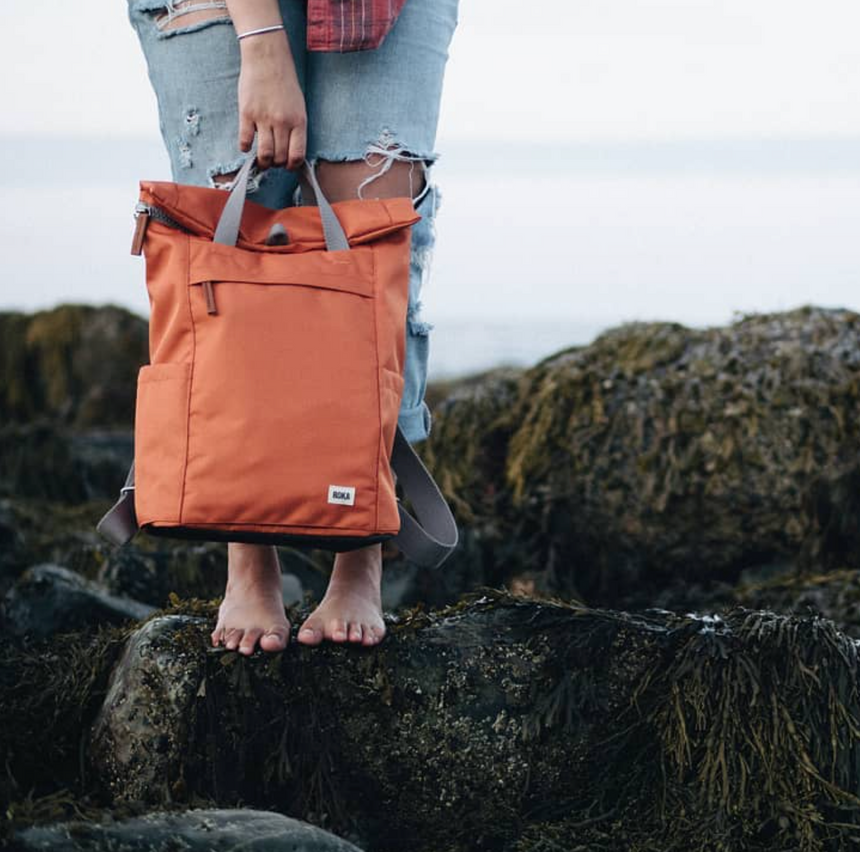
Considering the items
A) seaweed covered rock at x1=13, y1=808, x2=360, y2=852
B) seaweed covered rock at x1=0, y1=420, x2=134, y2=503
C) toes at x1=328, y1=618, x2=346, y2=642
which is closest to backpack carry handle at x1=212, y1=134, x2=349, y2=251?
toes at x1=328, y1=618, x2=346, y2=642

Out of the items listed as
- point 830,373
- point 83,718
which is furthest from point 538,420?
point 83,718

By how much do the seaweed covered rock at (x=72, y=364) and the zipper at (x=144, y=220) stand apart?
585cm

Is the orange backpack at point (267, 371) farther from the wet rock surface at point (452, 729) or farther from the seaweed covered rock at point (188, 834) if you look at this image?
the seaweed covered rock at point (188, 834)

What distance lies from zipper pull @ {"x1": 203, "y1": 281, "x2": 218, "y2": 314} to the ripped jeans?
0.44 m

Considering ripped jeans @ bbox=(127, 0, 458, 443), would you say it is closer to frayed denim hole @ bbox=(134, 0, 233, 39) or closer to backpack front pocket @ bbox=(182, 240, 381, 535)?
frayed denim hole @ bbox=(134, 0, 233, 39)

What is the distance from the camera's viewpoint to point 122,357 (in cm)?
881

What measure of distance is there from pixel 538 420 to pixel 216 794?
2642 millimetres

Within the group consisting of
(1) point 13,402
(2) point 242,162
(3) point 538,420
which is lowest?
(1) point 13,402

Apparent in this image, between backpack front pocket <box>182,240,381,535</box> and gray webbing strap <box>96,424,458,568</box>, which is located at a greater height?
backpack front pocket <box>182,240,381,535</box>

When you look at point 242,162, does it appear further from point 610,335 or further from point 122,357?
point 122,357

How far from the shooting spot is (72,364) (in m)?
8.92

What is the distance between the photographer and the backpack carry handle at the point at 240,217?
113 inches

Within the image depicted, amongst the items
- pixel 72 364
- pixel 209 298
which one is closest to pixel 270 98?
pixel 209 298

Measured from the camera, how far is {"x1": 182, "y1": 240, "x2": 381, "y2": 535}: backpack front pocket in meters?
2.70
